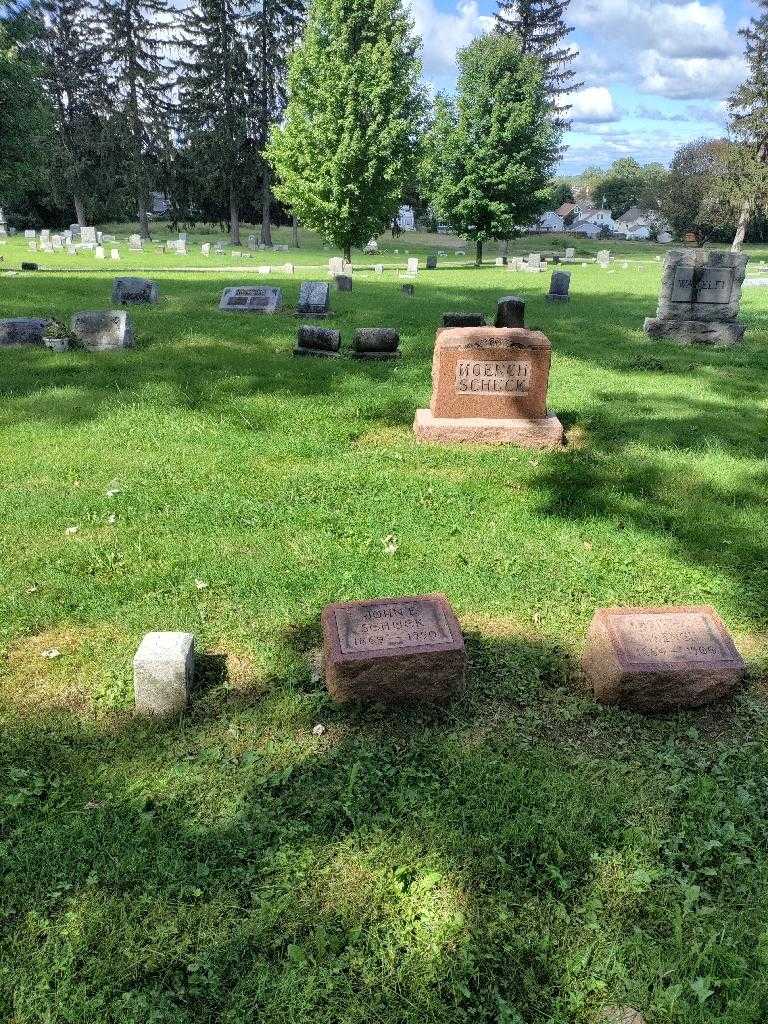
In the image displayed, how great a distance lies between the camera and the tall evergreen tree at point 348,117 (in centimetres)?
2683

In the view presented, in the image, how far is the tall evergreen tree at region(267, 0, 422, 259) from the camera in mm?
26828

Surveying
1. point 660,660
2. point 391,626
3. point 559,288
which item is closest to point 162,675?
point 391,626

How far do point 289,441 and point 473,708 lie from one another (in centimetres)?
481

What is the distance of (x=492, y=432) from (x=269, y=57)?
45902mm

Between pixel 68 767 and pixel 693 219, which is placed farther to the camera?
pixel 693 219

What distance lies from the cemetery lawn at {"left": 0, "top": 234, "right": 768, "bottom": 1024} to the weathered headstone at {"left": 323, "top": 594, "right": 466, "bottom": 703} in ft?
0.43

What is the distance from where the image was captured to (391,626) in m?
4.08

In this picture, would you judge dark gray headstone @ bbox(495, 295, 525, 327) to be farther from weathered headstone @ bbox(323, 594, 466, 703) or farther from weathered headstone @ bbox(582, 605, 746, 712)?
weathered headstone @ bbox(323, 594, 466, 703)

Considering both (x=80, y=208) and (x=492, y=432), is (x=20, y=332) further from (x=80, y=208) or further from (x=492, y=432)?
(x=80, y=208)

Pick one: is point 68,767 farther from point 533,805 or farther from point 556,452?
point 556,452

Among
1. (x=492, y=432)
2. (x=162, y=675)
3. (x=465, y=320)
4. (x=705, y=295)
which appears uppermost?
(x=705, y=295)

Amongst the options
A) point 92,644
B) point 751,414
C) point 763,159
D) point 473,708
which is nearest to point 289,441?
point 92,644

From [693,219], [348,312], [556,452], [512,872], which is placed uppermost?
[693,219]

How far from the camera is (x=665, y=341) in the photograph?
1513 cm
